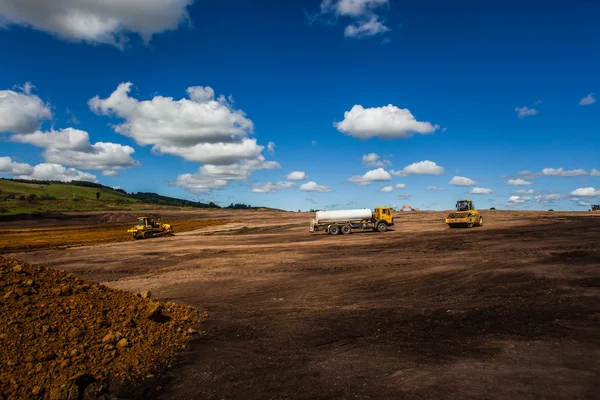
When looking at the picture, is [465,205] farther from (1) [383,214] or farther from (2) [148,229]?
(2) [148,229]

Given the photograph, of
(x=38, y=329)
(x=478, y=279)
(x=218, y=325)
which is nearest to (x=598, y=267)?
(x=478, y=279)

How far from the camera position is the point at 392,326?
9227mm

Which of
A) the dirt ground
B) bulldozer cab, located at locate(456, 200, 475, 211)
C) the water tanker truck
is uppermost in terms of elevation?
bulldozer cab, located at locate(456, 200, 475, 211)

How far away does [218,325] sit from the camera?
9961 millimetres

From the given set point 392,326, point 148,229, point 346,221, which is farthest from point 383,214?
point 392,326

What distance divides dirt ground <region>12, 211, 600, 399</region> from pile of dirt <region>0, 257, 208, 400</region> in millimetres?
807

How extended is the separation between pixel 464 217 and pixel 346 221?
12338mm

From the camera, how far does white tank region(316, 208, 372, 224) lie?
3675cm

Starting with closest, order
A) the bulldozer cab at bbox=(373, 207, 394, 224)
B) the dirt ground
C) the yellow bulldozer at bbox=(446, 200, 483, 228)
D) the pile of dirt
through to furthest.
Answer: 1. the pile of dirt
2. the dirt ground
3. the yellow bulldozer at bbox=(446, 200, 483, 228)
4. the bulldozer cab at bbox=(373, 207, 394, 224)

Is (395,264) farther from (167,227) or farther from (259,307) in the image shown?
(167,227)

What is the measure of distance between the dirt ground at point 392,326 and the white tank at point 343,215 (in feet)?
56.4

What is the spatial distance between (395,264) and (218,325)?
10.7 meters

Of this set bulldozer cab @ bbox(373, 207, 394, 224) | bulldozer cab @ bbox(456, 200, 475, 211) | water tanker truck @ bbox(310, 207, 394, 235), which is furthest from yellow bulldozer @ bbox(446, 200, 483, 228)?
water tanker truck @ bbox(310, 207, 394, 235)

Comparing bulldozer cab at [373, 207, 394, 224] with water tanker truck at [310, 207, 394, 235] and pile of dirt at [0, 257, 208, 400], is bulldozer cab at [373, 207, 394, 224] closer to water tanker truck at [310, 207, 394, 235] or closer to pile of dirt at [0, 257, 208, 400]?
water tanker truck at [310, 207, 394, 235]
